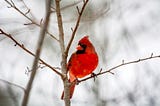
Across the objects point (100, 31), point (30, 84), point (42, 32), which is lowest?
point (30, 84)

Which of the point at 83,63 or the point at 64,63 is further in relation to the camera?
the point at 83,63

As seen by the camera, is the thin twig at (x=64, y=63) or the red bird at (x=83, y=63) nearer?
the thin twig at (x=64, y=63)

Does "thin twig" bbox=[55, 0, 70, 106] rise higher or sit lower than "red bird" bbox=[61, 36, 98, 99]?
lower

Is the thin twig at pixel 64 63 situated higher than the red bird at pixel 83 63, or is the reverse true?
the red bird at pixel 83 63

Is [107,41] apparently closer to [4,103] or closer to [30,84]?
[4,103]

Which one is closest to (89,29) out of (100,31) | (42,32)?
(100,31)

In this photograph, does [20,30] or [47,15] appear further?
[20,30]

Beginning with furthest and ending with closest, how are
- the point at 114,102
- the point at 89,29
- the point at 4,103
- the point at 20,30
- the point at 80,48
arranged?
the point at 4,103, the point at 89,29, the point at 114,102, the point at 80,48, the point at 20,30

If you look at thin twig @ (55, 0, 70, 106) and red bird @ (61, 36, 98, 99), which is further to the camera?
red bird @ (61, 36, 98, 99)

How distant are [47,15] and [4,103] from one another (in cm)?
420

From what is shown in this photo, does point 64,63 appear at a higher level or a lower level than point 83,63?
lower

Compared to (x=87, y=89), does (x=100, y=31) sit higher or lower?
higher

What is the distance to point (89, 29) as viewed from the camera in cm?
445

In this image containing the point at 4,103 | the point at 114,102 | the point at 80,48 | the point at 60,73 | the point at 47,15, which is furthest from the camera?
the point at 4,103
